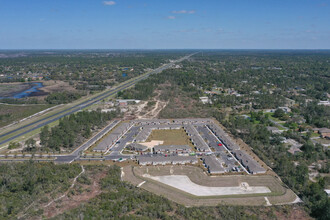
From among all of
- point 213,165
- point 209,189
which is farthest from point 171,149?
point 209,189

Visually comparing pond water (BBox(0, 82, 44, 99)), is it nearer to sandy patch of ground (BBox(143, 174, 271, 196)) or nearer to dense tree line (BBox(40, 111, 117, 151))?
dense tree line (BBox(40, 111, 117, 151))

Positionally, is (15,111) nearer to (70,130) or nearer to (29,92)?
(29,92)

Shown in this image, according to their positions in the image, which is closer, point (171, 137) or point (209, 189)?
point (209, 189)

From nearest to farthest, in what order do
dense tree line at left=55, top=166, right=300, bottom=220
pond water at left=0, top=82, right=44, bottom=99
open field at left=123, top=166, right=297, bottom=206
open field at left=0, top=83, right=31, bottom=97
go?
dense tree line at left=55, top=166, right=300, bottom=220, open field at left=123, top=166, right=297, bottom=206, pond water at left=0, top=82, right=44, bottom=99, open field at left=0, top=83, right=31, bottom=97

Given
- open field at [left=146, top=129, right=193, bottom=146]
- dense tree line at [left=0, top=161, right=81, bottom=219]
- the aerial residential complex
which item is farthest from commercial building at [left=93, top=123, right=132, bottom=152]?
dense tree line at [left=0, top=161, right=81, bottom=219]

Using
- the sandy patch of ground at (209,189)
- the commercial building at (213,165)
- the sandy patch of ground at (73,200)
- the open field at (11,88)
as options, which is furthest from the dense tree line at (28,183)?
the open field at (11,88)

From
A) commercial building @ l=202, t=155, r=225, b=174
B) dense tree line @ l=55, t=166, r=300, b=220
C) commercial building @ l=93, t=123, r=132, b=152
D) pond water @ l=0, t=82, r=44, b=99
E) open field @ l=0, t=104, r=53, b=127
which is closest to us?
dense tree line @ l=55, t=166, r=300, b=220
